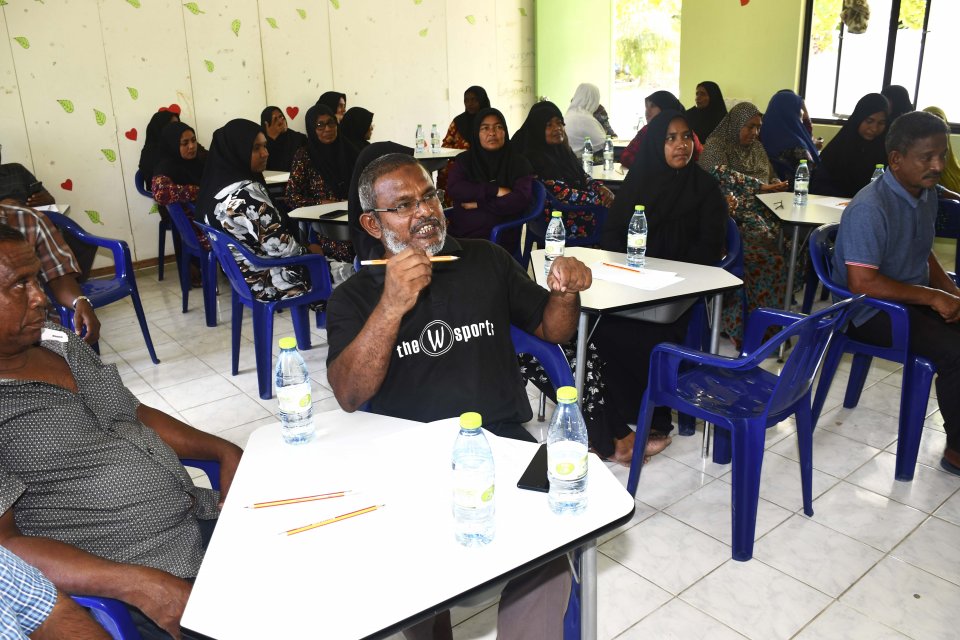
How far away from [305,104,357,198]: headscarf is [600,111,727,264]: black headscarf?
2441mm

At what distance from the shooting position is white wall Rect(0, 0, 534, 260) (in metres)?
6.02

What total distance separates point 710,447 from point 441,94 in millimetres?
6275

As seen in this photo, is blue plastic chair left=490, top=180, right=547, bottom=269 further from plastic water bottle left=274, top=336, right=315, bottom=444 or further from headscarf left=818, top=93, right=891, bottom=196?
plastic water bottle left=274, top=336, right=315, bottom=444

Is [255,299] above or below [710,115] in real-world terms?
below

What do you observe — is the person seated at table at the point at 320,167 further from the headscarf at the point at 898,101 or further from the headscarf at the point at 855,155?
the headscarf at the point at 898,101

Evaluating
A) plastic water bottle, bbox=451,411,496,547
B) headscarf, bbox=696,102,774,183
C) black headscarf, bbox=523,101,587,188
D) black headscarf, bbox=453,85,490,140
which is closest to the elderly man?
plastic water bottle, bbox=451,411,496,547

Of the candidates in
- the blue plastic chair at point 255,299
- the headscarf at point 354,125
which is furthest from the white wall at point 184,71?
the blue plastic chair at point 255,299

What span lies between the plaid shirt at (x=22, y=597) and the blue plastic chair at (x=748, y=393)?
1725mm

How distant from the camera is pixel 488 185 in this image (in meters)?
4.72

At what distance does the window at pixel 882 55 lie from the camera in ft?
21.4

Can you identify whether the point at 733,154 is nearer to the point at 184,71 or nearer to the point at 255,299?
the point at 255,299

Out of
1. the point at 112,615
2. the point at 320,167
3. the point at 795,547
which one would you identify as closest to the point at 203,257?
the point at 320,167

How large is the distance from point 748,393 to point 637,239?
953mm

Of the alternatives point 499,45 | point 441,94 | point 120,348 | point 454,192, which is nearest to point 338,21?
point 441,94
